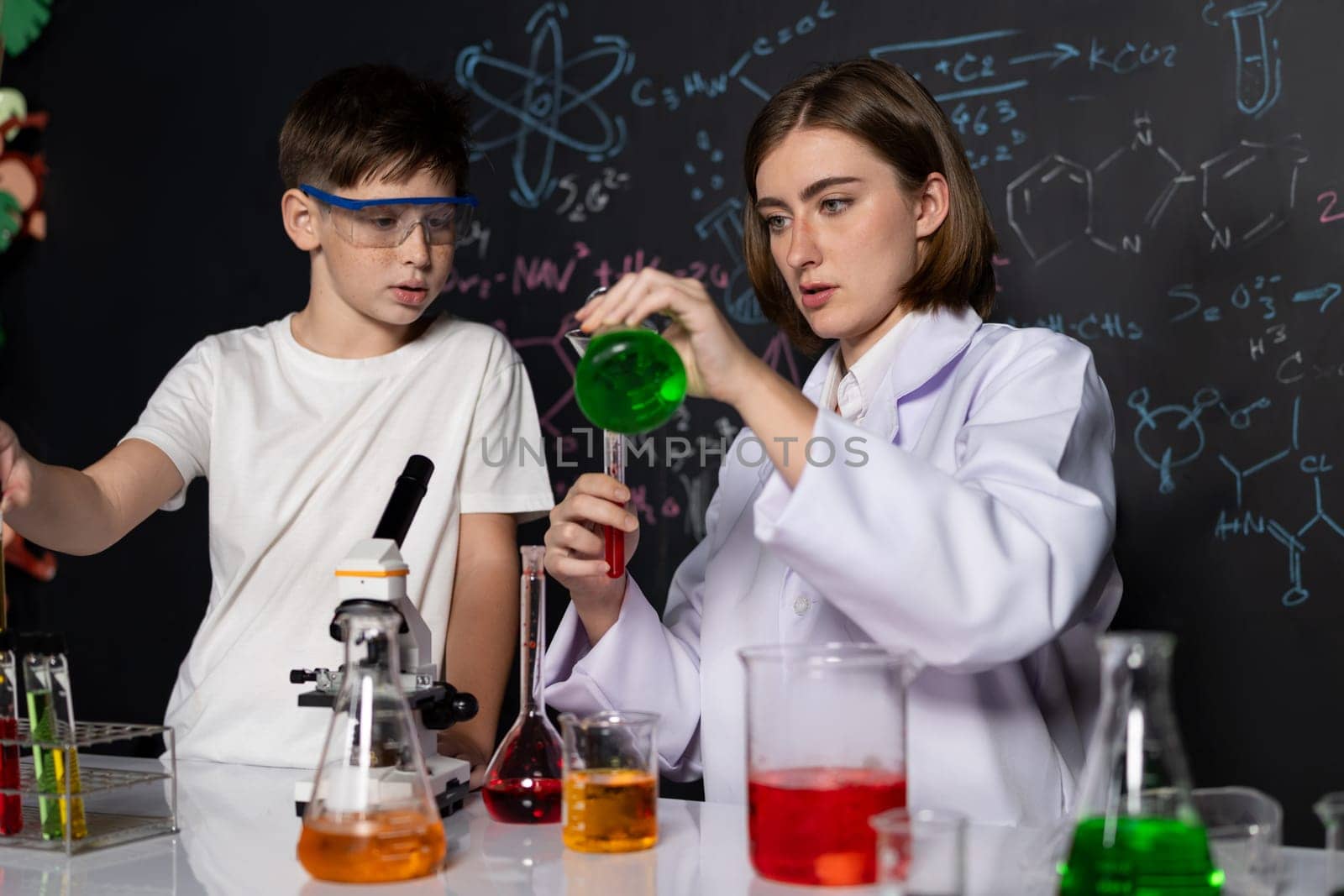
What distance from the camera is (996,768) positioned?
A: 1.50 metres

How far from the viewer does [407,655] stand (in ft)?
4.43

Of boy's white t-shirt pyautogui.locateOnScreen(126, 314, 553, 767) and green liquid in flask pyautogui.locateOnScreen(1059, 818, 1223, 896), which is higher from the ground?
boy's white t-shirt pyautogui.locateOnScreen(126, 314, 553, 767)

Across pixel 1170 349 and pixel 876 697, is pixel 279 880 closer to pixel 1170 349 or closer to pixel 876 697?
pixel 876 697

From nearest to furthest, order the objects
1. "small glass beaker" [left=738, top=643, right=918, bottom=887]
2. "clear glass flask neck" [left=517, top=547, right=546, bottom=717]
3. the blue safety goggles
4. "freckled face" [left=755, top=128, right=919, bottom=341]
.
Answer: "small glass beaker" [left=738, top=643, right=918, bottom=887]
"clear glass flask neck" [left=517, top=547, right=546, bottom=717]
"freckled face" [left=755, top=128, right=919, bottom=341]
the blue safety goggles

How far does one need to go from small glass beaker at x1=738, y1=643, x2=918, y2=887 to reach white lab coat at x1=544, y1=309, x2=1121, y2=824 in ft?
0.69

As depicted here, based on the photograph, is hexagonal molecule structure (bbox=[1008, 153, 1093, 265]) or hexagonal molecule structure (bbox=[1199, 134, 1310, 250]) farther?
hexagonal molecule structure (bbox=[1008, 153, 1093, 265])

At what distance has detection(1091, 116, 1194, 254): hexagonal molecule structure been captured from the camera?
2607mm

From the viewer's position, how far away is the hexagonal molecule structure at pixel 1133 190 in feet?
8.55

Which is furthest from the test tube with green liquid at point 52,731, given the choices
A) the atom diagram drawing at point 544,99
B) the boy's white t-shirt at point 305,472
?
the atom diagram drawing at point 544,99

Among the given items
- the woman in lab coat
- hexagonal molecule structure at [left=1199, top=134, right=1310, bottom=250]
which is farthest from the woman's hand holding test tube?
hexagonal molecule structure at [left=1199, top=134, right=1310, bottom=250]

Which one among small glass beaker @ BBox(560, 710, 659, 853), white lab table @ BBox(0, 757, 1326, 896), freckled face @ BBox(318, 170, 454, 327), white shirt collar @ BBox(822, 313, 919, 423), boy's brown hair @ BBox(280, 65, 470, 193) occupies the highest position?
boy's brown hair @ BBox(280, 65, 470, 193)

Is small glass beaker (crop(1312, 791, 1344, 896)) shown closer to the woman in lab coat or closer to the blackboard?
the woman in lab coat

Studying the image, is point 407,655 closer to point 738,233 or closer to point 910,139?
point 910,139

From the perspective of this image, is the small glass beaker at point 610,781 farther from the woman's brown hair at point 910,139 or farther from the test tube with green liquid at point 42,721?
the woman's brown hair at point 910,139
